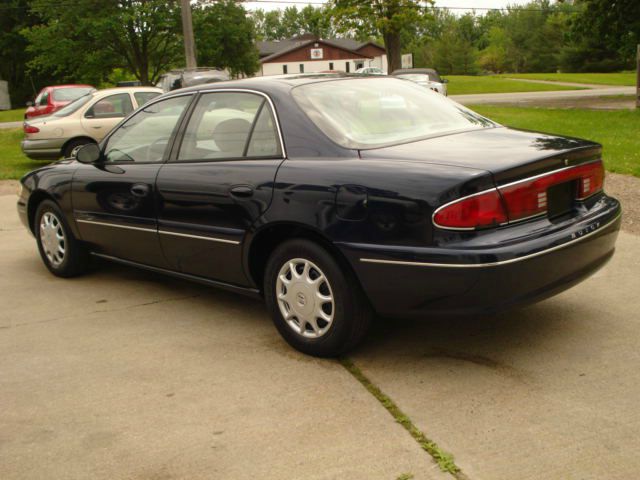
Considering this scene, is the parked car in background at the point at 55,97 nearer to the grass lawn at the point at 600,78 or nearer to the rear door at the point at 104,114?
the rear door at the point at 104,114

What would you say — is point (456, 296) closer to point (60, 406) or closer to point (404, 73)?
point (60, 406)

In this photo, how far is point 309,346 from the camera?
13.4ft

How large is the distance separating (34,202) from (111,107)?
28.0 ft

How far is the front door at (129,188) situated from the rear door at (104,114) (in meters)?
8.73

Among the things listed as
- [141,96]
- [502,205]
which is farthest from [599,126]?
[502,205]

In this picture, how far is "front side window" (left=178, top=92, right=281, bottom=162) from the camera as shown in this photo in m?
4.33

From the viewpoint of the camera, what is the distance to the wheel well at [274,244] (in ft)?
A: 12.7

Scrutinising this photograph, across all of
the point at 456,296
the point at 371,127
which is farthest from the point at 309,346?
the point at 371,127

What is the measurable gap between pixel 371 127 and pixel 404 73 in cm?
2445

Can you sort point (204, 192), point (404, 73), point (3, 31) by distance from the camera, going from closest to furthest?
point (204, 192) → point (404, 73) → point (3, 31)

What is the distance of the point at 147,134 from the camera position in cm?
522

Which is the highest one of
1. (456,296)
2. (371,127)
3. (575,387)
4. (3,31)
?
(3,31)

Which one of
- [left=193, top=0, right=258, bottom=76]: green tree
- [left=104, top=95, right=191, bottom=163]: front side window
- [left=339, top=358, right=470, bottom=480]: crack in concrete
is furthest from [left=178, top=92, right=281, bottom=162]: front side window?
[left=193, top=0, right=258, bottom=76]: green tree

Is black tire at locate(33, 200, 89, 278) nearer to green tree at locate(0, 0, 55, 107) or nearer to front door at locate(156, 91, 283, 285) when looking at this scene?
front door at locate(156, 91, 283, 285)
